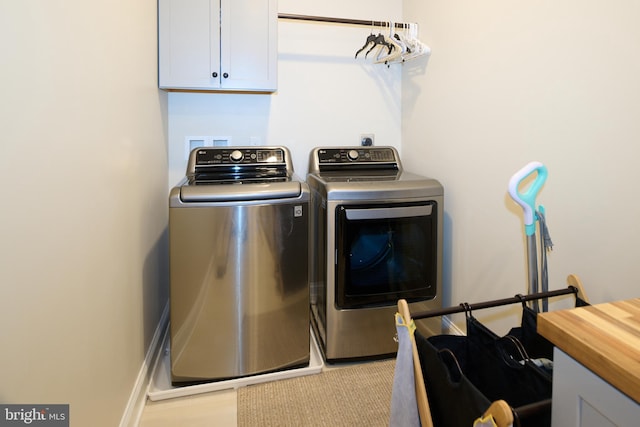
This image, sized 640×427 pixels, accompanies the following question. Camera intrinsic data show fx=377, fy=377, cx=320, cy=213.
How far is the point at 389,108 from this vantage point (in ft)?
8.89

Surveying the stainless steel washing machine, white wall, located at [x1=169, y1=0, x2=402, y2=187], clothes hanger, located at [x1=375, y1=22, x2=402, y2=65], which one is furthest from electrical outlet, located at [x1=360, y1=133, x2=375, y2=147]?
the stainless steel washing machine

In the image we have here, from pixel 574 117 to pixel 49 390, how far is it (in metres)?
1.79

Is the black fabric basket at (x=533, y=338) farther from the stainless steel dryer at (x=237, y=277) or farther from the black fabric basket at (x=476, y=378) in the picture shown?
the stainless steel dryer at (x=237, y=277)

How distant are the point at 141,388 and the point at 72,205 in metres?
1.04

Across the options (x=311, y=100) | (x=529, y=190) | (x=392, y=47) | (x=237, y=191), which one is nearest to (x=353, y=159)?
(x=311, y=100)

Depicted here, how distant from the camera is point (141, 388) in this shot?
5.44ft

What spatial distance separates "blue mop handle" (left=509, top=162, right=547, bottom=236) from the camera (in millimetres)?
1096

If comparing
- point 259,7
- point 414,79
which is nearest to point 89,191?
point 259,7

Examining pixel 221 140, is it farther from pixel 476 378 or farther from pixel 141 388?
pixel 476 378

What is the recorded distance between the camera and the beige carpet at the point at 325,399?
1.59 metres

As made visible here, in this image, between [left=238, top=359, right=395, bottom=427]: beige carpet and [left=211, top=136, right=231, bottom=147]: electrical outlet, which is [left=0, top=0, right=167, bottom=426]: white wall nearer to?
[left=238, top=359, right=395, bottom=427]: beige carpet

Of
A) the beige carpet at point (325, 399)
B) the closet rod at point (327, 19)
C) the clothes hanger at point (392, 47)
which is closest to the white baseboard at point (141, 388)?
the beige carpet at point (325, 399)

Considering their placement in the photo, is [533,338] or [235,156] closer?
[533,338]

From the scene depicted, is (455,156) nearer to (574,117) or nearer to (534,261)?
(574,117)
